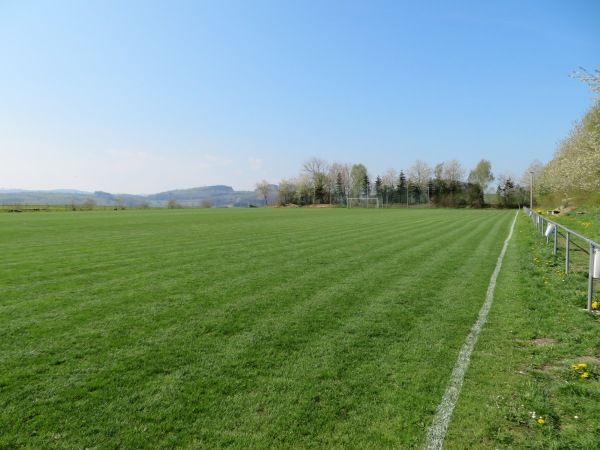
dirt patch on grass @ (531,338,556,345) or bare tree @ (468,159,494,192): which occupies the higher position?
bare tree @ (468,159,494,192)

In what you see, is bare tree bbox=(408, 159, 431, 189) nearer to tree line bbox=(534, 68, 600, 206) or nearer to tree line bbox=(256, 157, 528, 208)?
tree line bbox=(256, 157, 528, 208)

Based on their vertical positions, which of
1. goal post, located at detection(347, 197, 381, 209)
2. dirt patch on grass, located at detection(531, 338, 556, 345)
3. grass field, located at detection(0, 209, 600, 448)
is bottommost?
dirt patch on grass, located at detection(531, 338, 556, 345)

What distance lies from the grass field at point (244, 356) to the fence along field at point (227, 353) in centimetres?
2

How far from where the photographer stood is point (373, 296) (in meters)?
7.70

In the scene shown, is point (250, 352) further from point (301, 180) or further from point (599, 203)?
point (301, 180)

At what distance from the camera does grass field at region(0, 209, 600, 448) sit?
3.22 metres

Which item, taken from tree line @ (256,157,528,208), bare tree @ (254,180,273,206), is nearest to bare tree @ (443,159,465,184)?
tree line @ (256,157,528,208)

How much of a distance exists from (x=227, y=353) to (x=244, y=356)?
0.25 m

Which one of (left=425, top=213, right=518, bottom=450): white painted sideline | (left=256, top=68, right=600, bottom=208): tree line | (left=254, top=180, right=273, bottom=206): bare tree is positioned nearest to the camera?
(left=425, top=213, right=518, bottom=450): white painted sideline

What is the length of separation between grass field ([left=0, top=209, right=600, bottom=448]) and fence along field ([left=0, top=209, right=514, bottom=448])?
20 millimetres

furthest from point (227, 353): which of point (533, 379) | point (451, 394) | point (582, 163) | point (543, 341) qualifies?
point (582, 163)

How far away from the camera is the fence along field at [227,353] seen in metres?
3.24

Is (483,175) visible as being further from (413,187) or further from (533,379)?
(533,379)

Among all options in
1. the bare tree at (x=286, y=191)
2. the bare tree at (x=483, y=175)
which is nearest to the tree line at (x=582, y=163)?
the bare tree at (x=483, y=175)
